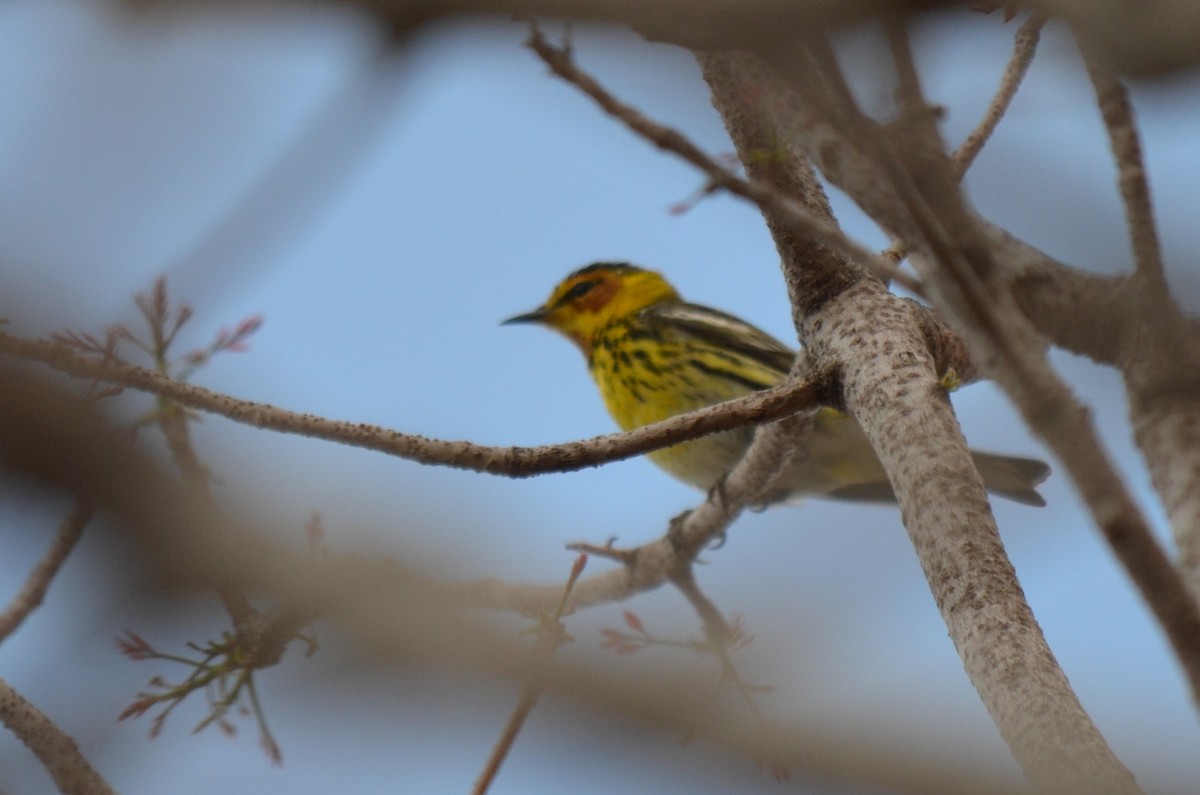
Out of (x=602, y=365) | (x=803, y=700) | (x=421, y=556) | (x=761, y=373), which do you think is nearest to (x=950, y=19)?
(x=803, y=700)

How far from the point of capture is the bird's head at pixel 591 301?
6359 mm

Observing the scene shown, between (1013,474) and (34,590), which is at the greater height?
(1013,474)

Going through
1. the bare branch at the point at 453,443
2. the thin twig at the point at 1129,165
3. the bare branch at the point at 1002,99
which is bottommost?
the bare branch at the point at 453,443

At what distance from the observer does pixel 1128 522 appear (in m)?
0.96

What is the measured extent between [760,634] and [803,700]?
534 millimetres

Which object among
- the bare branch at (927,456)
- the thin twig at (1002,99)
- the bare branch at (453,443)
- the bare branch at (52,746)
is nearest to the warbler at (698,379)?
the thin twig at (1002,99)

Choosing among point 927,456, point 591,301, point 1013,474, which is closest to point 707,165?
point 927,456

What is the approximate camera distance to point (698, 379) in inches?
210

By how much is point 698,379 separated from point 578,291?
141 cm

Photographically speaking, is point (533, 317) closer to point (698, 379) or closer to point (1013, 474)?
point (698, 379)

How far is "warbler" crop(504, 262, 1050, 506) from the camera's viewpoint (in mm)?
4781

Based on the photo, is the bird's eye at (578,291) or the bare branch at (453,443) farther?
the bird's eye at (578,291)

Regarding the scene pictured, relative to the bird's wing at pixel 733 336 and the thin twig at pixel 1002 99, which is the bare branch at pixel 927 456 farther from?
the bird's wing at pixel 733 336

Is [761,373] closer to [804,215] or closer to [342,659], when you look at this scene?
[342,659]
